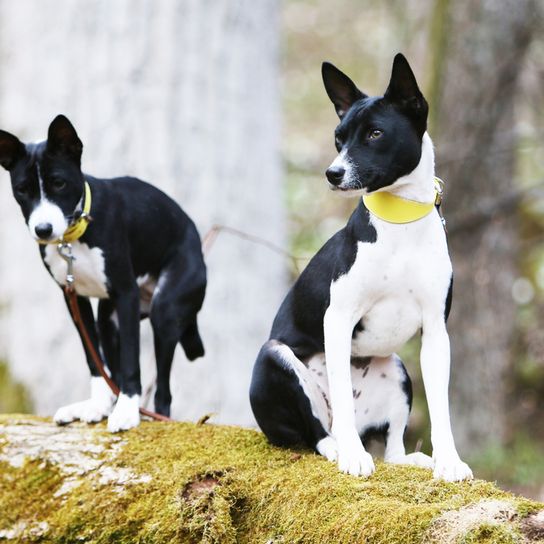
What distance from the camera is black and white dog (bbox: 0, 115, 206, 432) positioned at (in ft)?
11.9

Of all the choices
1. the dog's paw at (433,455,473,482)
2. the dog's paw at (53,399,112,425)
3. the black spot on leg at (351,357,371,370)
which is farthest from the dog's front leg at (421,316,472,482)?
the dog's paw at (53,399,112,425)

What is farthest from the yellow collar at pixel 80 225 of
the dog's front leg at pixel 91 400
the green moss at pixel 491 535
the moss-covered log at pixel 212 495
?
the green moss at pixel 491 535

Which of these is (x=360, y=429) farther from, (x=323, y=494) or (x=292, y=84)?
(x=292, y=84)

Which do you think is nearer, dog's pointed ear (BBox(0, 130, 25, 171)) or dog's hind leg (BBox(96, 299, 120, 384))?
dog's pointed ear (BBox(0, 130, 25, 171))

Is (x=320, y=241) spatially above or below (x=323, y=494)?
above

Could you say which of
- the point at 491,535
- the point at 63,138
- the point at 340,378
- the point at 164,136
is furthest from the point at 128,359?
the point at 164,136

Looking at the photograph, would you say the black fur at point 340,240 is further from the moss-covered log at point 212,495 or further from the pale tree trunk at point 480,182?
the pale tree trunk at point 480,182

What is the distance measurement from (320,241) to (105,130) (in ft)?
15.3

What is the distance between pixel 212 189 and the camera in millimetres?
7422

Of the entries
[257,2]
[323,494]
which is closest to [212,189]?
[257,2]

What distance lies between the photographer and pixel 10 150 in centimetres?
367

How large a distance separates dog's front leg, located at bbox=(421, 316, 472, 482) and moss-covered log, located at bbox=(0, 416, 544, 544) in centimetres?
11

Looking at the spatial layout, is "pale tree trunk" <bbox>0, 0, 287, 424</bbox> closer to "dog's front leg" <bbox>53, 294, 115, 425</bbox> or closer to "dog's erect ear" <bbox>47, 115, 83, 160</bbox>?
"dog's front leg" <bbox>53, 294, 115, 425</bbox>

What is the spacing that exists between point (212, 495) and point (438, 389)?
948mm
